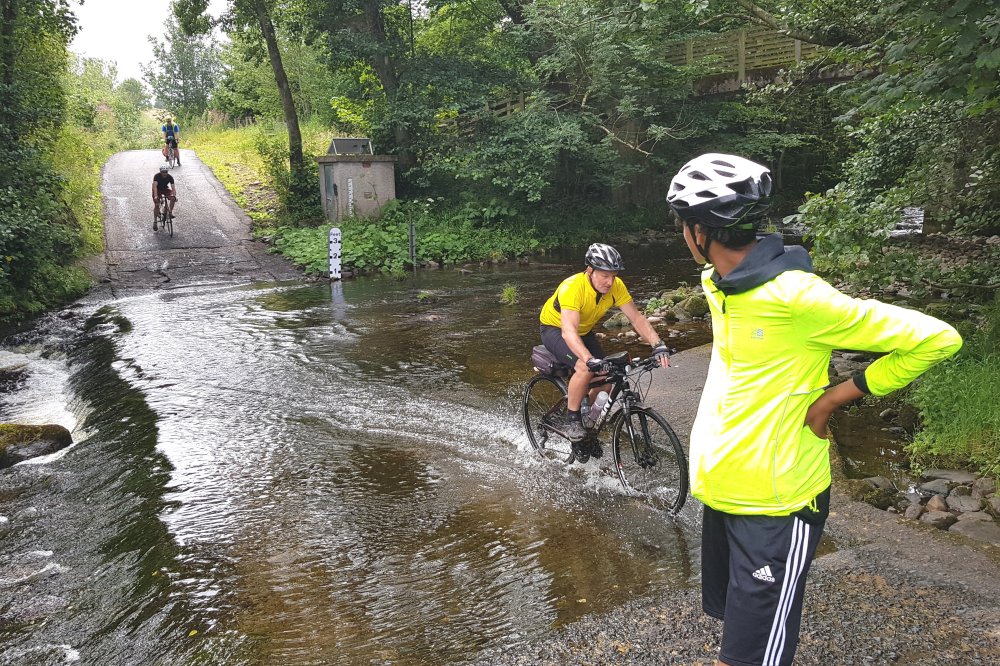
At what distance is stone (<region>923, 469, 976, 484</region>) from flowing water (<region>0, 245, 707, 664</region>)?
7.11ft

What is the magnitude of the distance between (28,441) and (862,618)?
8.20 metres

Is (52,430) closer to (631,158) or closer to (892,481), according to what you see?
(892,481)

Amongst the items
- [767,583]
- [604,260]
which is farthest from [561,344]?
[767,583]

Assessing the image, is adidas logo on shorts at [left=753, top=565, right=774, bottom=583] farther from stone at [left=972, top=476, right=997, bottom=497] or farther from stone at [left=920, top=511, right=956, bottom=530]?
stone at [left=972, top=476, right=997, bottom=497]

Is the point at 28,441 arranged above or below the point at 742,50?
below

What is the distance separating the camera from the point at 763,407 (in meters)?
2.36

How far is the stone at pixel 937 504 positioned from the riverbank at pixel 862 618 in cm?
44

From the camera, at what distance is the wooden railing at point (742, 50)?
23406mm

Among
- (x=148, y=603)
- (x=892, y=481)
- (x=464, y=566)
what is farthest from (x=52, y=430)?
(x=892, y=481)

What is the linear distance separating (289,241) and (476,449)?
51.1 feet

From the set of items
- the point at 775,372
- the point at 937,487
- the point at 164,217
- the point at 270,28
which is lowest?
the point at 937,487

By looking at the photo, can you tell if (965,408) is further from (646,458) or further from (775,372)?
(775,372)

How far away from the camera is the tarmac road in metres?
18.6

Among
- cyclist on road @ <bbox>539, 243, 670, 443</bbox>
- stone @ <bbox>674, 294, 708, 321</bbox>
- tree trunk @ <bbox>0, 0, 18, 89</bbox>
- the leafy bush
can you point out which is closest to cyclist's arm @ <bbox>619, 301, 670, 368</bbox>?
cyclist on road @ <bbox>539, 243, 670, 443</bbox>
